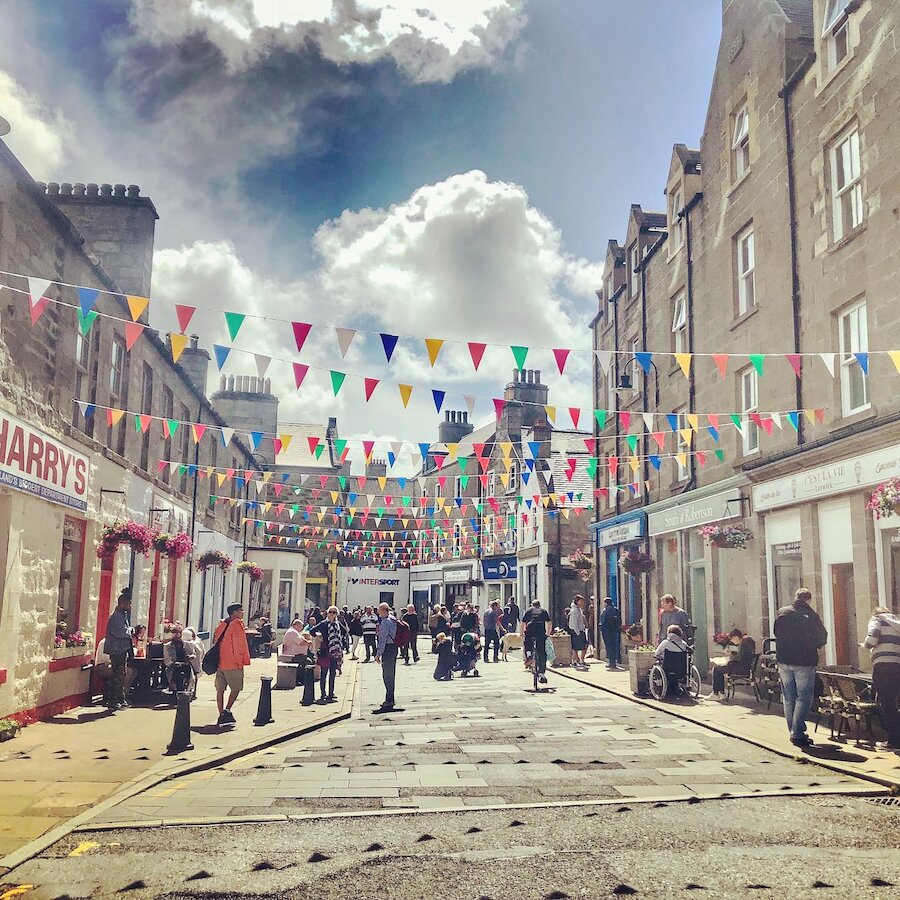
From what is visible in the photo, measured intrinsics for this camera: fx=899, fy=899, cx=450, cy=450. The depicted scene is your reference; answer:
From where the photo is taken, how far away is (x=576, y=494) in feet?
115

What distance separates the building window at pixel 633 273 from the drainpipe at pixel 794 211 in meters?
8.80

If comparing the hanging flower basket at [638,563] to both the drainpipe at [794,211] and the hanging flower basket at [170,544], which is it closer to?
the drainpipe at [794,211]

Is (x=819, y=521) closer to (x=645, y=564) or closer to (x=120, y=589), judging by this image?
(x=645, y=564)

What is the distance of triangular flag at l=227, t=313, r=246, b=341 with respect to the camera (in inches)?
432

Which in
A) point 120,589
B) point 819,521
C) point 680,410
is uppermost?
point 680,410

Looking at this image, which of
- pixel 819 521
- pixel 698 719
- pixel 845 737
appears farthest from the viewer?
pixel 819 521

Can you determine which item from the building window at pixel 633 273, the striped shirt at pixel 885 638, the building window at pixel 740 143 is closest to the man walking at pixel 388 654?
the striped shirt at pixel 885 638

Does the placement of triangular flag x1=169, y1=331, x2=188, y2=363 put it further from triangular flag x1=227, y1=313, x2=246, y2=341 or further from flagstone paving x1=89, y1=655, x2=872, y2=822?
flagstone paving x1=89, y1=655, x2=872, y2=822

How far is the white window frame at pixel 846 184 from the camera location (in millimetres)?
14156

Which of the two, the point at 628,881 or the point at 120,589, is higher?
the point at 120,589

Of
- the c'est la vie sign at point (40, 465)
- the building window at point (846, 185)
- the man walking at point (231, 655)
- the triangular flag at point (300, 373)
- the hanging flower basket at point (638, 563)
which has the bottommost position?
the man walking at point (231, 655)

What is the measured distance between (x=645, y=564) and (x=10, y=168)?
16801mm

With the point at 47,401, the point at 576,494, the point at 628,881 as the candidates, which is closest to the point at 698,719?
the point at 628,881

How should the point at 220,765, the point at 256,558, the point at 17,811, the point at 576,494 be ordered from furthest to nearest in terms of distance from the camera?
the point at 256,558 < the point at 576,494 < the point at 220,765 < the point at 17,811
